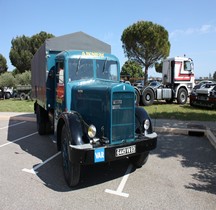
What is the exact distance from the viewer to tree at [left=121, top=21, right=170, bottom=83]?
32969 mm

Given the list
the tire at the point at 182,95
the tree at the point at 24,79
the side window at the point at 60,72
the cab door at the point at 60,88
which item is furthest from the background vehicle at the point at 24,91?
the side window at the point at 60,72

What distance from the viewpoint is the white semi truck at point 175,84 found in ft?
54.9

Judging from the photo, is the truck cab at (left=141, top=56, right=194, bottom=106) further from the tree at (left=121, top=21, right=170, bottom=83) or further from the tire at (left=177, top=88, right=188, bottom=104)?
the tree at (left=121, top=21, right=170, bottom=83)

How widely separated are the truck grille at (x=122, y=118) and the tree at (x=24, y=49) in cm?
3501

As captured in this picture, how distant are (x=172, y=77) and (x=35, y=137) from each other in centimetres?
1189

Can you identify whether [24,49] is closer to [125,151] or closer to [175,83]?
[175,83]

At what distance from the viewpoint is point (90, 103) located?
4812 millimetres

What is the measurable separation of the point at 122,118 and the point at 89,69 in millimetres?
1723

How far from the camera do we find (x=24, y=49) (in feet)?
124

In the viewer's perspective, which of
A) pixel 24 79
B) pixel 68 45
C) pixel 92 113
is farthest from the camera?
pixel 24 79

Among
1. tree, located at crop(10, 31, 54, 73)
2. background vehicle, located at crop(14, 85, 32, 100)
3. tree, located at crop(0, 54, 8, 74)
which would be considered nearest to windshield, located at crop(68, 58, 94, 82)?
background vehicle, located at crop(14, 85, 32, 100)

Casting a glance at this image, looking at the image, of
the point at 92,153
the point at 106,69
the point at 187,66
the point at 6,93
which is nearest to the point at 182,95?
the point at 187,66

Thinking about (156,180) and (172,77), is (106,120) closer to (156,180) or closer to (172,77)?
(156,180)

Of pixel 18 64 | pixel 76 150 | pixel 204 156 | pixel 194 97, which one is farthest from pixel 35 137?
pixel 18 64
